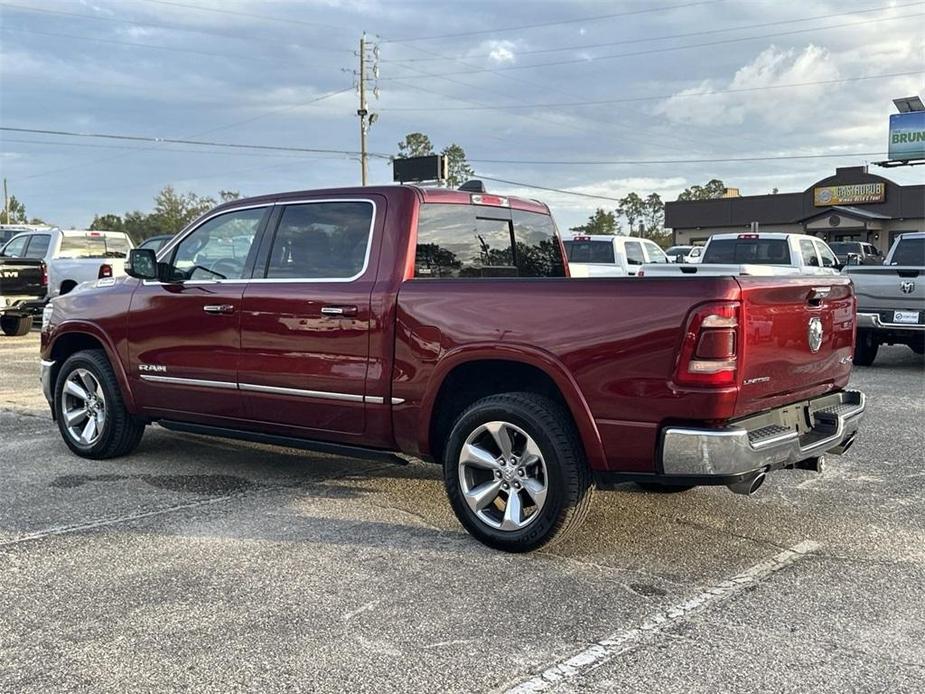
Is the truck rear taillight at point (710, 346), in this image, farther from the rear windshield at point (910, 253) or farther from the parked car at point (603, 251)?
the parked car at point (603, 251)

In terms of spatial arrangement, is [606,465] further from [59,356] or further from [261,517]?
[59,356]

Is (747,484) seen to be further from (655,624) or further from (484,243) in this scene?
(484,243)

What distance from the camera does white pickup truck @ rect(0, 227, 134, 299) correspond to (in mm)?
15758

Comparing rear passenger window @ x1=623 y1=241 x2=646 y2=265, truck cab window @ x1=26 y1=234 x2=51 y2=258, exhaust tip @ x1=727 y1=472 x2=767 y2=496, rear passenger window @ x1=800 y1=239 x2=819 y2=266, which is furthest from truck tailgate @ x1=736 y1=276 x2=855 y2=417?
truck cab window @ x1=26 y1=234 x2=51 y2=258

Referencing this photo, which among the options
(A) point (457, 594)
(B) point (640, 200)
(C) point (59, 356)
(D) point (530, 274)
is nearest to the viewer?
(A) point (457, 594)

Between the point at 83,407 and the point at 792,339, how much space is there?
5.00 m

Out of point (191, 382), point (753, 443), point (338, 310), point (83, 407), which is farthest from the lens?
point (83, 407)

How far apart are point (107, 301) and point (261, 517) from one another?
7.52 feet

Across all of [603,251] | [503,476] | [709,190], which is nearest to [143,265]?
[503,476]

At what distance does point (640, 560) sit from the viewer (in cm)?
440

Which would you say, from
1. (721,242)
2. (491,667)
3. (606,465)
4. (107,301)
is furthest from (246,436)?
(721,242)

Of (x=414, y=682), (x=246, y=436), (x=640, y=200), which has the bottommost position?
(x=414, y=682)

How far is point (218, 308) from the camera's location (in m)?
5.56

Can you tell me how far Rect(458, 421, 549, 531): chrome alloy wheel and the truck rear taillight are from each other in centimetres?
86
